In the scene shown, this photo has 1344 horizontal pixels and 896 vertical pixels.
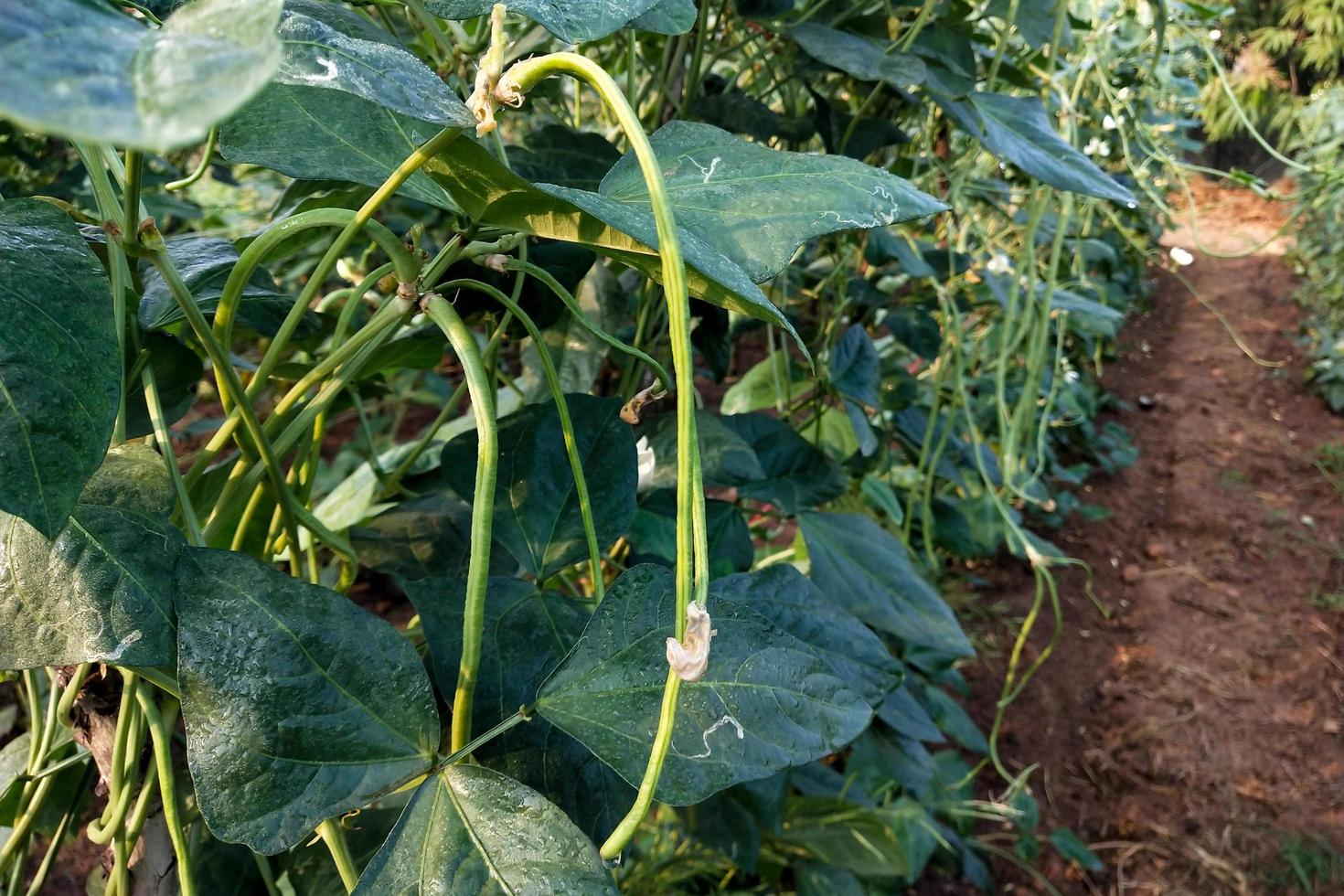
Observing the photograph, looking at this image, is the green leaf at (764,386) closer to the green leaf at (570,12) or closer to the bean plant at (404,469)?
the bean plant at (404,469)

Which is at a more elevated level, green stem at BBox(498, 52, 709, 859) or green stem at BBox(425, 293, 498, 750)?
green stem at BBox(498, 52, 709, 859)

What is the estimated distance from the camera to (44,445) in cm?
23

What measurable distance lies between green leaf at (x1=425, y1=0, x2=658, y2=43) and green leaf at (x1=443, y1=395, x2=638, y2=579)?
192 mm

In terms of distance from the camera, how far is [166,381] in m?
0.41

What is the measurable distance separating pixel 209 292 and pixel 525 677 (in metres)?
0.20

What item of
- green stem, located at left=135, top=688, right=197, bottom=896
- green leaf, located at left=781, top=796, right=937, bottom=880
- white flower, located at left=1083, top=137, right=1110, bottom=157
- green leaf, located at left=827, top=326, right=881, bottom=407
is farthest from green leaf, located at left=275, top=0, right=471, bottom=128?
white flower, located at left=1083, top=137, right=1110, bottom=157

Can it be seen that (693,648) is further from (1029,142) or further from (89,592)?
(1029,142)

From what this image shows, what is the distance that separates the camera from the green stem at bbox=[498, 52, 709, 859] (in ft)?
0.59

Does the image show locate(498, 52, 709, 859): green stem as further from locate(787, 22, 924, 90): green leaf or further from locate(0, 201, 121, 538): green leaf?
locate(787, 22, 924, 90): green leaf

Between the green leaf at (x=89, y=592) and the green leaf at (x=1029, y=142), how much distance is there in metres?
0.45

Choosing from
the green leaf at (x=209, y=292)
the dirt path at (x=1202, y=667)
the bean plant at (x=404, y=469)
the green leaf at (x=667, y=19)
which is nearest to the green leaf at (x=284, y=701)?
the bean plant at (x=404, y=469)

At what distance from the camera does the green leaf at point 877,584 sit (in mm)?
643

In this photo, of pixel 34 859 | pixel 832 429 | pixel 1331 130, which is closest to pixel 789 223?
pixel 832 429

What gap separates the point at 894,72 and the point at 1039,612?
162cm
